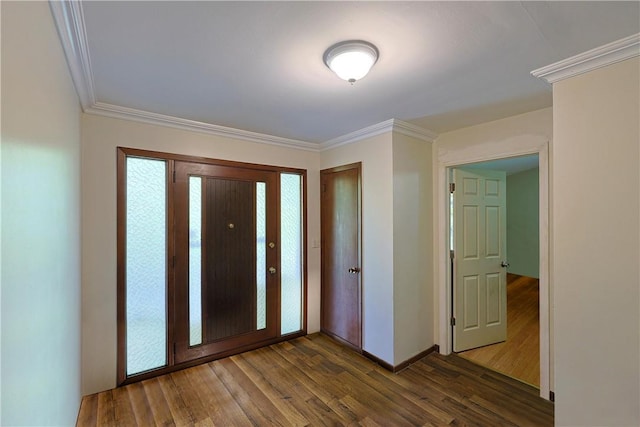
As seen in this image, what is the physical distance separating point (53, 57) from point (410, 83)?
185cm

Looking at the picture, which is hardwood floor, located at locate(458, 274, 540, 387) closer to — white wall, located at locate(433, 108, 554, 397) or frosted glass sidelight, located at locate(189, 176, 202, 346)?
white wall, located at locate(433, 108, 554, 397)

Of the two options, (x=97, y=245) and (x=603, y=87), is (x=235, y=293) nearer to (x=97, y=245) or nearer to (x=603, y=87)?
(x=97, y=245)

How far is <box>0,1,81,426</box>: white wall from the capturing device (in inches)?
30.0

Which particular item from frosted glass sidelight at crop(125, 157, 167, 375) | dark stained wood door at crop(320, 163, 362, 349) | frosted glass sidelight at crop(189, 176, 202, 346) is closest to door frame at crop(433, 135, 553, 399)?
dark stained wood door at crop(320, 163, 362, 349)

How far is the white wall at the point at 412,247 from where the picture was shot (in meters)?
2.69

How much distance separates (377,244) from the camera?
280cm

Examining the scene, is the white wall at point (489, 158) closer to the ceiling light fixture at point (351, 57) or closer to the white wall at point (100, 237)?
the ceiling light fixture at point (351, 57)

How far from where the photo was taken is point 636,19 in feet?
4.12

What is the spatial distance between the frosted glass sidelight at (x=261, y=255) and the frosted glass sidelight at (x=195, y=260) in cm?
59

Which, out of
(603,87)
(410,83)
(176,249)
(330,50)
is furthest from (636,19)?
(176,249)

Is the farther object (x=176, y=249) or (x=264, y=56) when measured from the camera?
(x=176, y=249)

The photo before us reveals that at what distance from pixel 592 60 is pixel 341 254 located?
8.07 feet

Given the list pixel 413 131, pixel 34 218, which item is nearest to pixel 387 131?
pixel 413 131

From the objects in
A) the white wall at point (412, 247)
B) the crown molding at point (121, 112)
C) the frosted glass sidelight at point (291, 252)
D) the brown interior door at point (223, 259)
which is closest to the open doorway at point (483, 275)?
the white wall at point (412, 247)
